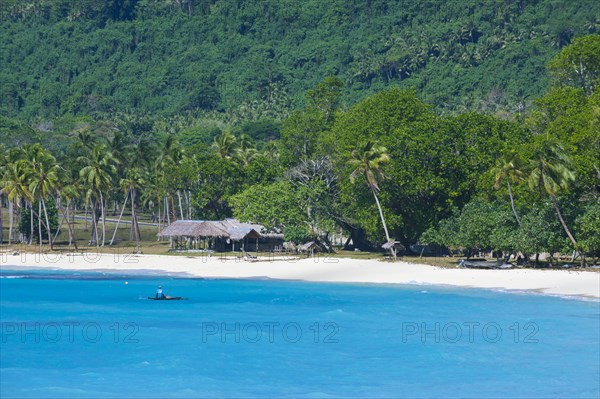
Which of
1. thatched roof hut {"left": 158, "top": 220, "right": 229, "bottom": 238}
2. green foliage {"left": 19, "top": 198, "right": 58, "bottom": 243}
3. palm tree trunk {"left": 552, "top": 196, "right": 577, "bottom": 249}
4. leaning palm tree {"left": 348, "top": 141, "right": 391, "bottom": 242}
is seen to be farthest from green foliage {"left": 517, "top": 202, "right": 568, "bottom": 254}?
green foliage {"left": 19, "top": 198, "right": 58, "bottom": 243}

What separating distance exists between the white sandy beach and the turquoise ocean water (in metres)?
2.79

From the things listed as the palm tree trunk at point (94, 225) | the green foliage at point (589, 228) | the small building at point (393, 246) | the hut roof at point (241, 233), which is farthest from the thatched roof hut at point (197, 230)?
the green foliage at point (589, 228)

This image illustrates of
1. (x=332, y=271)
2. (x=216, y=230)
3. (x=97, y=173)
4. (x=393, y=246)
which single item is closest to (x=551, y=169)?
(x=332, y=271)

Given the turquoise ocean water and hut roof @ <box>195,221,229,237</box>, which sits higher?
hut roof @ <box>195,221,229,237</box>

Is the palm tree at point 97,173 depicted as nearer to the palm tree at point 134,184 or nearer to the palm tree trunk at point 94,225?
the palm tree trunk at point 94,225

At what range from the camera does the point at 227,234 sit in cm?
8206

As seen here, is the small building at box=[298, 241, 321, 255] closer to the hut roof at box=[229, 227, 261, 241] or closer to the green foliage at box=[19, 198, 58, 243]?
the hut roof at box=[229, 227, 261, 241]

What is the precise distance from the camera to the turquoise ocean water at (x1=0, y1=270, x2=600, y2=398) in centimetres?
3189

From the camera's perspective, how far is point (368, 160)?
233ft

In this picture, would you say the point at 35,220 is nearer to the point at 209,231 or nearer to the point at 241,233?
the point at 209,231

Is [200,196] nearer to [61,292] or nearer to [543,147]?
[61,292]

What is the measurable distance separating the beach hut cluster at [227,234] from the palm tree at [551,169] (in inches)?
1218

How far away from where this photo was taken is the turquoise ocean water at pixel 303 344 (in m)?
31.9

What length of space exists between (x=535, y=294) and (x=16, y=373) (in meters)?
29.6
